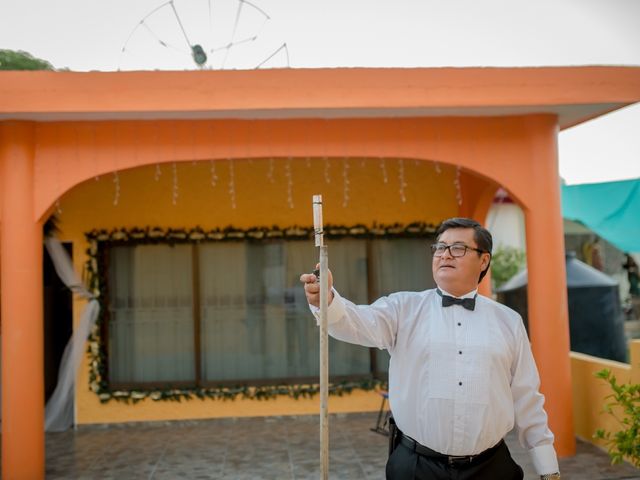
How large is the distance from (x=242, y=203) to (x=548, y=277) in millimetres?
3640

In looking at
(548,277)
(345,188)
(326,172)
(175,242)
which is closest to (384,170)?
(345,188)

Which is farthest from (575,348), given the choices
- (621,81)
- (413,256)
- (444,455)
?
(444,455)

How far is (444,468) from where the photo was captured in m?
2.92

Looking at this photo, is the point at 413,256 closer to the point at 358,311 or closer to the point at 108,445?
the point at 108,445

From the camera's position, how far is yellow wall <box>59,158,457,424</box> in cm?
808

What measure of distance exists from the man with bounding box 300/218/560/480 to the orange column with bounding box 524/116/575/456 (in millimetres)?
3329

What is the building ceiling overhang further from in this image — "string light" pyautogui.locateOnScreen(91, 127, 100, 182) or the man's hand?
the man's hand

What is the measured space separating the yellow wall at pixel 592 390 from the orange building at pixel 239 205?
0.38 metres

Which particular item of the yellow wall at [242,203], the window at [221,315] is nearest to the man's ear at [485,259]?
the yellow wall at [242,203]

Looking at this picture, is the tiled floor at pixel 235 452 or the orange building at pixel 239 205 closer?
the orange building at pixel 239 205

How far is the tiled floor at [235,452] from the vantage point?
6.00 m

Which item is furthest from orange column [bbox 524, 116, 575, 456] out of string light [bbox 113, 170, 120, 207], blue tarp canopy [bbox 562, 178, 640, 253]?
string light [bbox 113, 170, 120, 207]

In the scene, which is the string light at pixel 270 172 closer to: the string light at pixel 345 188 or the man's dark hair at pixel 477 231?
the string light at pixel 345 188

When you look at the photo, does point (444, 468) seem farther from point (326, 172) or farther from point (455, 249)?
point (326, 172)
